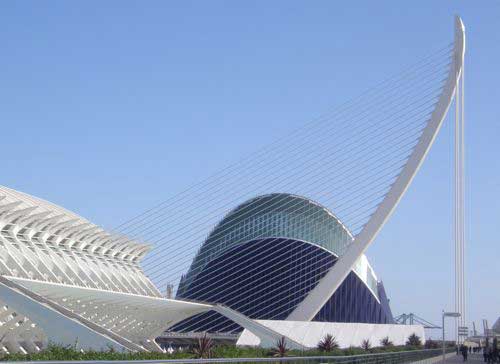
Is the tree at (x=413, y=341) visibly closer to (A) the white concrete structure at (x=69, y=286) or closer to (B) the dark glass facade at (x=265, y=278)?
(B) the dark glass facade at (x=265, y=278)

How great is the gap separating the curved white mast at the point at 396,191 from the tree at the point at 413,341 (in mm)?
15633

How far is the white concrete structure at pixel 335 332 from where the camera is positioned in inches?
1773

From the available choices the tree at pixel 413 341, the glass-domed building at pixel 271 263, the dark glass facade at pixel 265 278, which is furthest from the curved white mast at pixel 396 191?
the tree at pixel 413 341

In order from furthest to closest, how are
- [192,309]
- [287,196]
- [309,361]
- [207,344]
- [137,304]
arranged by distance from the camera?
[287,196]
[192,309]
[137,304]
[207,344]
[309,361]

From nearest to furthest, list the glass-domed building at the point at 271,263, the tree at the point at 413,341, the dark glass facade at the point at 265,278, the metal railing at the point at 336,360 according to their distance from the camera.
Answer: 1. the metal railing at the point at 336,360
2. the tree at the point at 413,341
3. the dark glass facade at the point at 265,278
4. the glass-domed building at the point at 271,263

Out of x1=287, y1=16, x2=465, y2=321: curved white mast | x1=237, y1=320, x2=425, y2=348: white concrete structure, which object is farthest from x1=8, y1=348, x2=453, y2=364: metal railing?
x1=237, y1=320, x2=425, y2=348: white concrete structure

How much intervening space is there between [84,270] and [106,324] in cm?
430

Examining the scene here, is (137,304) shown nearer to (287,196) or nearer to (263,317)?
(263,317)

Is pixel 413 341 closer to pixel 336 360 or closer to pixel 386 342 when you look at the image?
pixel 386 342

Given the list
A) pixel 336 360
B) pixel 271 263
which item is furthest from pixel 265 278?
pixel 336 360

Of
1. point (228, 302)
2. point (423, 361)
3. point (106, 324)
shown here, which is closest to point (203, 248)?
point (228, 302)

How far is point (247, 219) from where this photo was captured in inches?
2579

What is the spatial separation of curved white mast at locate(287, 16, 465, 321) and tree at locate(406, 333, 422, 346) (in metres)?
15.6

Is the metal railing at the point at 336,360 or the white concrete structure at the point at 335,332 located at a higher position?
the white concrete structure at the point at 335,332
